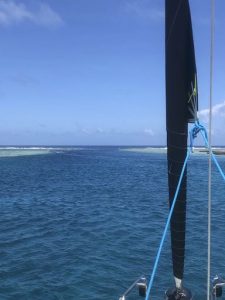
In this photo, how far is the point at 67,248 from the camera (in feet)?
85.7

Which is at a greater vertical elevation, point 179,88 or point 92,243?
point 179,88

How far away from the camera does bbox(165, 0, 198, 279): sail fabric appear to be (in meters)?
Result: 7.41

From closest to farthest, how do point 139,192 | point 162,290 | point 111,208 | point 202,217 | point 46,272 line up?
point 162,290, point 46,272, point 202,217, point 111,208, point 139,192

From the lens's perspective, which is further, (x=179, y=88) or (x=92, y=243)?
(x=92, y=243)

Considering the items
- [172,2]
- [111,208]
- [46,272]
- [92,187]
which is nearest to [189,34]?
[172,2]

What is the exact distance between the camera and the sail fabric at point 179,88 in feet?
24.3

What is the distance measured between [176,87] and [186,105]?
0.41 meters

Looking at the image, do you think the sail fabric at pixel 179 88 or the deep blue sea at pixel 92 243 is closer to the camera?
the sail fabric at pixel 179 88

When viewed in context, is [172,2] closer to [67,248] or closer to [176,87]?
[176,87]

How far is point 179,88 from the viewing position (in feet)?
25.1

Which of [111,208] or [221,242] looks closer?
[221,242]

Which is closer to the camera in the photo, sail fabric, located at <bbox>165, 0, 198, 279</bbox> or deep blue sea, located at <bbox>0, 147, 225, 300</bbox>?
sail fabric, located at <bbox>165, 0, 198, 279</bbox>

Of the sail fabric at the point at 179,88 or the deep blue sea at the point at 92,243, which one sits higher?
the sail fabric at the point at 179,88

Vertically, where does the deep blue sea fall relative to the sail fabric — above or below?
below
